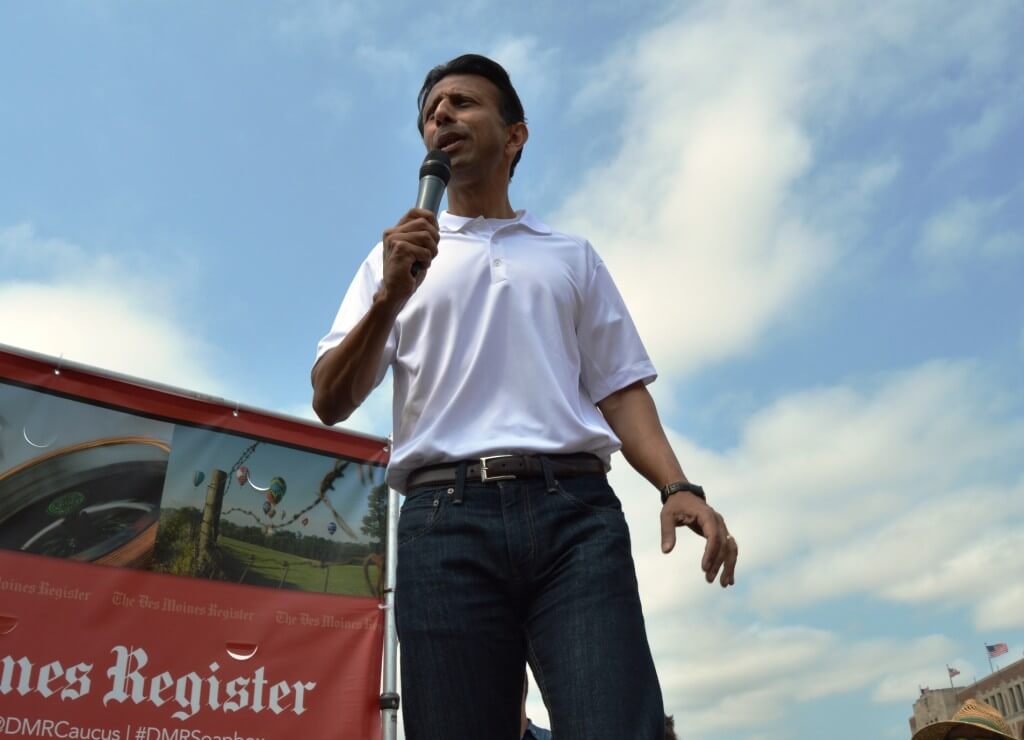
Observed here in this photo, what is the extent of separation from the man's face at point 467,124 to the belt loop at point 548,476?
0.93 m

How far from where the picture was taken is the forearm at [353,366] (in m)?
2.08

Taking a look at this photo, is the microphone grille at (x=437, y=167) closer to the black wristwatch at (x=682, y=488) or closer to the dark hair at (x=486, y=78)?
the dark hair at (x=486, y=78)

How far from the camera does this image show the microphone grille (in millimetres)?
2256

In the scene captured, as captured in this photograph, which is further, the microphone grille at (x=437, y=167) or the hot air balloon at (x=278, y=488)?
the hot air balloon at (x=278, y=488)

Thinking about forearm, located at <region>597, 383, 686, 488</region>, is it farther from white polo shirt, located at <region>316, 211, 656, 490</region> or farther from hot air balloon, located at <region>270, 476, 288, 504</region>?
hot air balloon, located at <region>270, 476, 288, 504</region>

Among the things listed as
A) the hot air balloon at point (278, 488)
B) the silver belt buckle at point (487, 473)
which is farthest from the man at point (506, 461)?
the hot air balloon at point (278, 488)

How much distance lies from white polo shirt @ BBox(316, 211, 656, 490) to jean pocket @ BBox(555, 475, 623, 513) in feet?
0.27

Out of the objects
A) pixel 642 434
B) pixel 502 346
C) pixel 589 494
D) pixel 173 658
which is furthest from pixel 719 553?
pixel 173 658

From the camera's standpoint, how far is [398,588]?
2.04m

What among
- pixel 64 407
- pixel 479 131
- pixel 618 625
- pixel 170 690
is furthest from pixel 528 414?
pixel 64 407

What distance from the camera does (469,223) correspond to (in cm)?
254

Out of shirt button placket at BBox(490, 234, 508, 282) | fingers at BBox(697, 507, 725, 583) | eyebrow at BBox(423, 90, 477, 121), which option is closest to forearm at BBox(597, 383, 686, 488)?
fingers at BBox(697, 507, 725, 583)

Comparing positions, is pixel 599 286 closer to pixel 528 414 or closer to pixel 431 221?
pixel 528 414

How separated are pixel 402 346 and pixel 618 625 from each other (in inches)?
34.0
